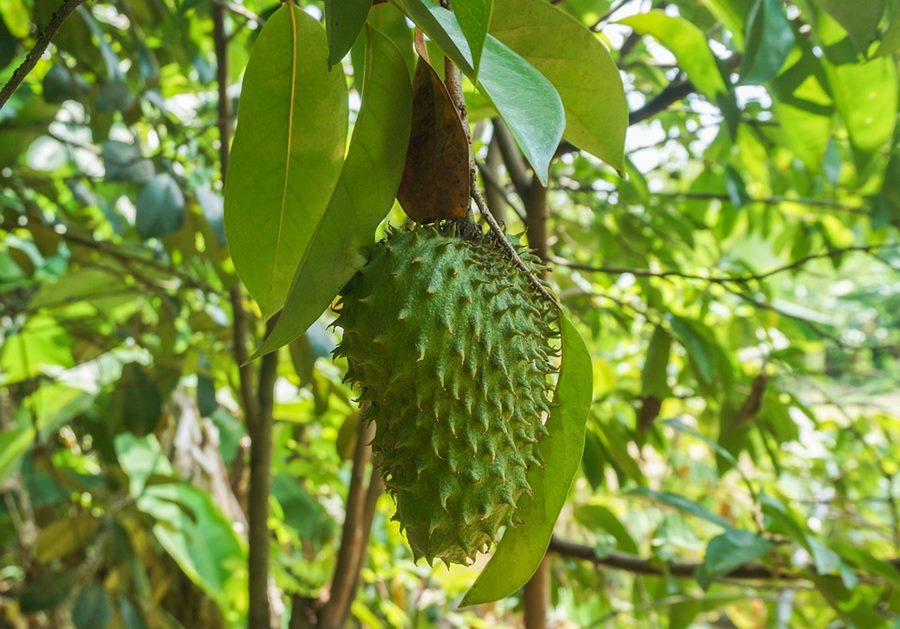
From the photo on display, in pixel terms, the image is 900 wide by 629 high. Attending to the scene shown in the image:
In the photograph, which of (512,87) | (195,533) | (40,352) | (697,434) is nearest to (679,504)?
(697,434)

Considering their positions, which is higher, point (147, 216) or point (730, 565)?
point (147, 216)

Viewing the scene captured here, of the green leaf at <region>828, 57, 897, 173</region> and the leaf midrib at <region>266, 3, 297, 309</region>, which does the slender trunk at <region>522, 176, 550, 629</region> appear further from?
the leaf midrib at <region>266, 3, 297, 309</region>

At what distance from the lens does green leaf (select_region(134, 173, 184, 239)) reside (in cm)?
131

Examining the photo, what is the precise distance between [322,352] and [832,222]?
6.36 feet

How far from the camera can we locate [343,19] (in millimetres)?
515

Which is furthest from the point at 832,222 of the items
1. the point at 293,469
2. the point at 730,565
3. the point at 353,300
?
the point at 353,300

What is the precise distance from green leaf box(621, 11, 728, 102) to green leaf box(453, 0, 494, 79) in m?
0.64

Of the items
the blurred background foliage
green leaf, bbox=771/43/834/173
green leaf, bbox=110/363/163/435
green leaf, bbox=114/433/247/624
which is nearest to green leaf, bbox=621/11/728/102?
the blurred background foliage

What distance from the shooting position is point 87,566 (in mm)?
1694

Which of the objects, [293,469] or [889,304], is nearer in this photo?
[293,469]

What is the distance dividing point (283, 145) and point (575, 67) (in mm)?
255

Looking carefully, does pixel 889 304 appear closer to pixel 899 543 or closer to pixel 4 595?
pixel 899 543

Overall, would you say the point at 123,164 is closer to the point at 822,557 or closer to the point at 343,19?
the point at 343,19

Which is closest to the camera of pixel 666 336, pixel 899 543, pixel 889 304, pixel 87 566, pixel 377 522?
pixel 666 336
